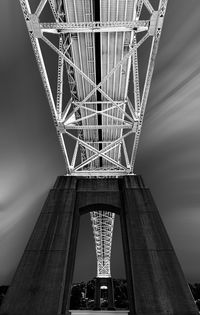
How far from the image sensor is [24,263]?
41.1 feet

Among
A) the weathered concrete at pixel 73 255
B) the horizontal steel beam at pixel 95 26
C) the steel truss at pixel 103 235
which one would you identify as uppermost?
the steel truss at pixel 103 235

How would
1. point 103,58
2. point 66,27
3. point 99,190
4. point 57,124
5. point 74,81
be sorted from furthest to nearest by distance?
1. point 99,190
2. point 57,124
3. point 74,81
4. point 103,58
5. point 66,27

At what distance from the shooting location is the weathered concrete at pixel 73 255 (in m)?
10.4

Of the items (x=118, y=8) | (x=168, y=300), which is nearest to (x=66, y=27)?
(x=118, y=8)

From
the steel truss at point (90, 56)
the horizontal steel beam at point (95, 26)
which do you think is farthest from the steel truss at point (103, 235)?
the horizontal steel beam at point (95, 26)

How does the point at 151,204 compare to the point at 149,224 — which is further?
the point at 151,204

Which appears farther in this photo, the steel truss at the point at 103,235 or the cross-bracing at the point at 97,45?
the steel truss at the point at 103,235

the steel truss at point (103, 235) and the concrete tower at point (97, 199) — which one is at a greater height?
the steel truss at point (103, 235)

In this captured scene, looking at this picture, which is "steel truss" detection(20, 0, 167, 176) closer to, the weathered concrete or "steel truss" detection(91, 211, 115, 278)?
the weathered concrete

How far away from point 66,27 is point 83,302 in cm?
11047

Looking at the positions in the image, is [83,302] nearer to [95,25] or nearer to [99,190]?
[99,190]

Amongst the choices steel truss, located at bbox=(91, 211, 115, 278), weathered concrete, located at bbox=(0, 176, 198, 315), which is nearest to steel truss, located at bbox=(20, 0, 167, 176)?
weathered concrete, located at bbox=(0, 176, 198, 315)

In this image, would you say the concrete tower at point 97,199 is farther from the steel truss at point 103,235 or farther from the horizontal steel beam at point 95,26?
the steel truss at point 103,235

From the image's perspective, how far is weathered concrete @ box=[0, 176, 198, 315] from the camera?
1041cm
